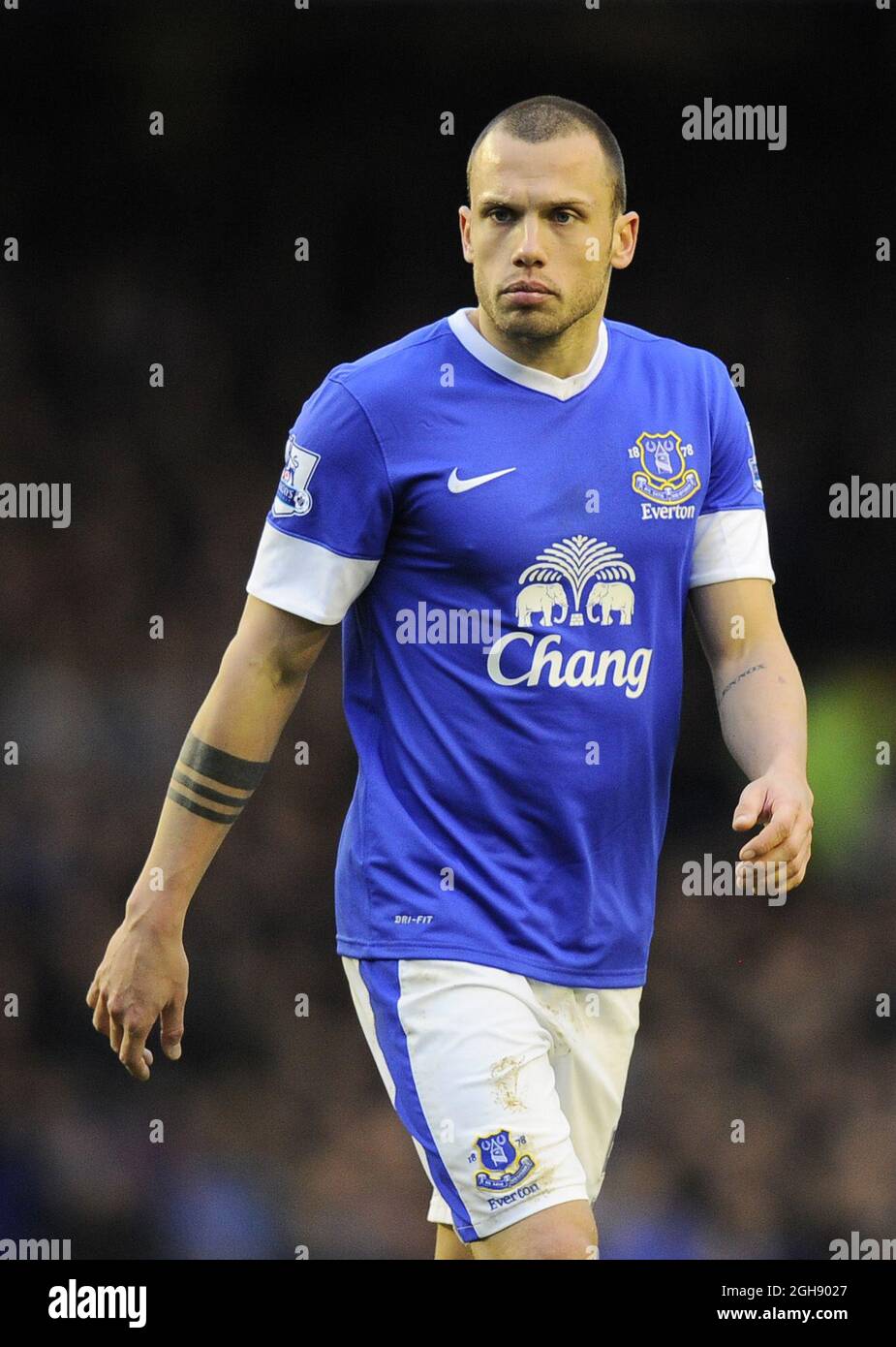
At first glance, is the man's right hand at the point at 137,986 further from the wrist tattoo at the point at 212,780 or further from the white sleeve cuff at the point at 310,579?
the white sleeve cuff at the point at 310,579

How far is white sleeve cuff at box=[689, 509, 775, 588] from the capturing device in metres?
3.86

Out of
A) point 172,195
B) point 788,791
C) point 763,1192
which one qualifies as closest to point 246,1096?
point 763,1192

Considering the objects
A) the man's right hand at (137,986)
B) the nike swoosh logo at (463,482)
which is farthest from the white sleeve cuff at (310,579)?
the man's right hand at (137,986)

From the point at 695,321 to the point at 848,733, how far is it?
6.51 ft

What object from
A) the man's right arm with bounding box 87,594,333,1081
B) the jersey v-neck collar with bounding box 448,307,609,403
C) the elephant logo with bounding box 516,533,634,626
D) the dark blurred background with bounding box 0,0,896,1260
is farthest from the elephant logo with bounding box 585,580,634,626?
the dark blurred background with bounding box 0,0,896,1260

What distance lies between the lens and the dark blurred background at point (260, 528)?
8.09 m

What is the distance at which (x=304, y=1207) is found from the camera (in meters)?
7.98

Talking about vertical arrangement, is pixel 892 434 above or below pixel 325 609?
above

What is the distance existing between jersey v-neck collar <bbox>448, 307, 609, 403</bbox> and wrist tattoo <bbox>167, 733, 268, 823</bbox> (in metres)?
0.85

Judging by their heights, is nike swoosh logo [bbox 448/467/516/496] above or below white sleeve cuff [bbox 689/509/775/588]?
above

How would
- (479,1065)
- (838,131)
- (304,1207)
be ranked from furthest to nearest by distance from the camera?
1. (838,131)
2. (304,1207)
3. (479,1065)

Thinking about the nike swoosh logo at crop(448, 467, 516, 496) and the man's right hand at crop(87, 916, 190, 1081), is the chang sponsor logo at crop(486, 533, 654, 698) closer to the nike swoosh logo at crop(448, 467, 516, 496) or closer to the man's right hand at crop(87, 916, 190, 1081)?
the nike swoosh logo at crop(448, 467, 516, 496)

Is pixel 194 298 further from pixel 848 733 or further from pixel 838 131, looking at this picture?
pixel 848 733

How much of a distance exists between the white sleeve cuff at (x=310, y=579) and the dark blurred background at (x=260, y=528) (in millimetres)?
4867
